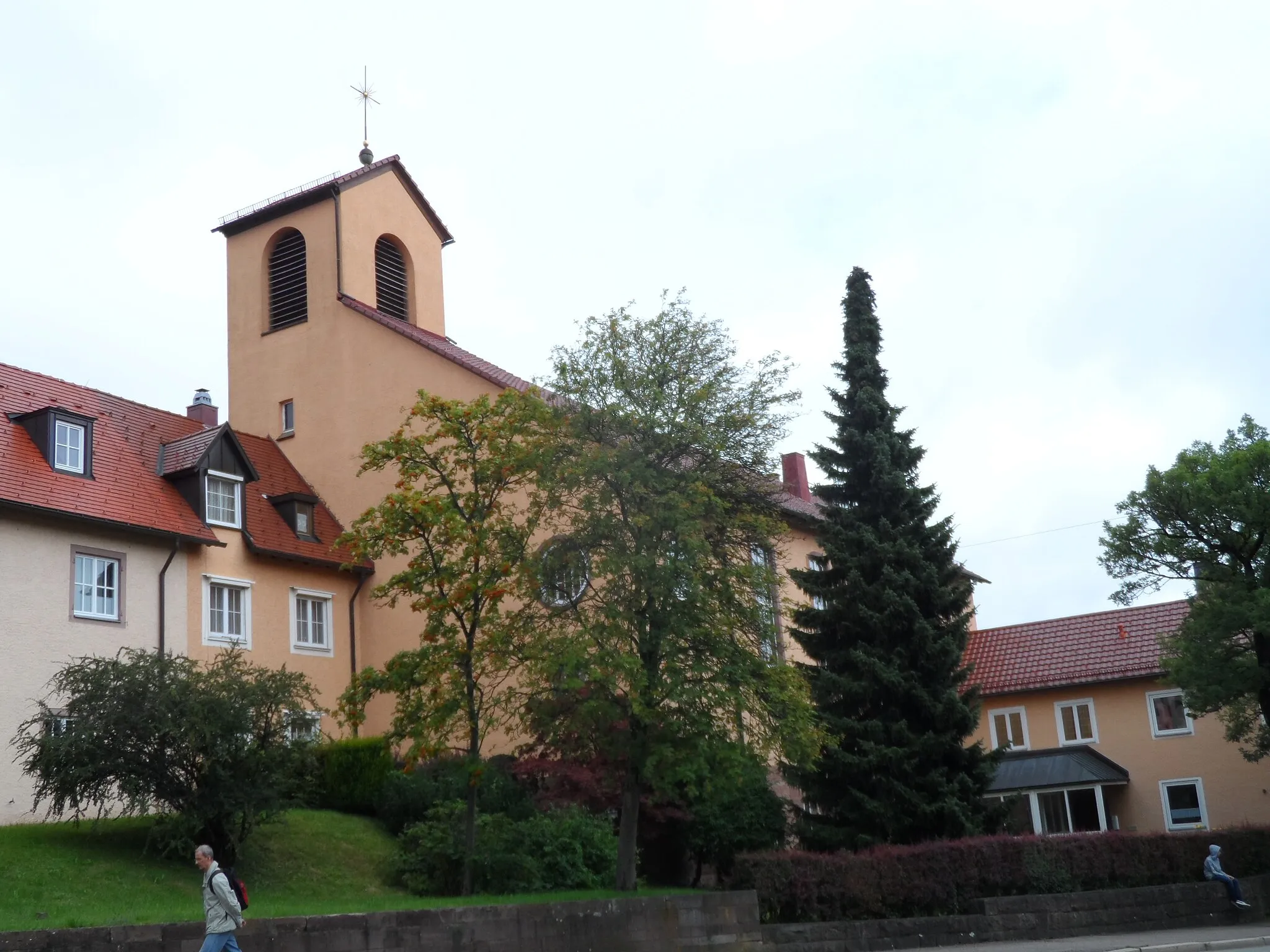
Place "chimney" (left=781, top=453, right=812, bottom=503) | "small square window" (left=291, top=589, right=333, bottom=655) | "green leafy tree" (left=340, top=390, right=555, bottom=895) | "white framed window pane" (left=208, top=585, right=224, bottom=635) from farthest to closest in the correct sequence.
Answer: "chimney" (left=781, top=453, right=812, bottom=503), "small square window" (left=291, top=589, right=333, bottom=655), "white framed window pane" (left=208, top=585, right=224, bottom=635), "green leafy tree" (left=340, top=390, right=555, bottom=895)

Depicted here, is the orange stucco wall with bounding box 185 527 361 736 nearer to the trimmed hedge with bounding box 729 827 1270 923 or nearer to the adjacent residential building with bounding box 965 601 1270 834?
the trimmed hedge with bounding box 729 827 1270 923

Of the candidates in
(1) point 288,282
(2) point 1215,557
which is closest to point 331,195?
(1) point 288,282

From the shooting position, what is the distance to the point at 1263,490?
2773 centimetres

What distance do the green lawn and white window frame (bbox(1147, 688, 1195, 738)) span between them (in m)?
21.3

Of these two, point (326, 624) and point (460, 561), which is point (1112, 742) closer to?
point (326, 624)

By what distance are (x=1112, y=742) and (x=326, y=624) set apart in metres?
22.3

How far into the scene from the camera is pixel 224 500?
30156 millimetres

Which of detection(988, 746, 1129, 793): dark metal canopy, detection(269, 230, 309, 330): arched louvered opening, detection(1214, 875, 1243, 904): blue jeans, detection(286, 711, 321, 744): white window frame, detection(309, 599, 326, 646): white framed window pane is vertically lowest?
detection(1214, 875, 1243, 904): blue jeans

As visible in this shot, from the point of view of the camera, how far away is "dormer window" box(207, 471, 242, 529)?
97.6 feet

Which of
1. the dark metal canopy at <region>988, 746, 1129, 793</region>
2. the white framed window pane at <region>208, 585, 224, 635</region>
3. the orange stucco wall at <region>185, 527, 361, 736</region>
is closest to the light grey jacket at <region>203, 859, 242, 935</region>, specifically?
the orange stucco wall at <region>185, 527, 361, 736</region>

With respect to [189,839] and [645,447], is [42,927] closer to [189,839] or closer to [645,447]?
[189,839]

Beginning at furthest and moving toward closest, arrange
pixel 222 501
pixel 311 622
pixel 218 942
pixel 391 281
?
pixel 391 281 → pixel 311 622 → pixel 222 501 → pixel 218 942

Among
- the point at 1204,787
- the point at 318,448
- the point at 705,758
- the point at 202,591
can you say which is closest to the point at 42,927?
the point at 705,758

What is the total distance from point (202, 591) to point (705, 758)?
13.7 m
